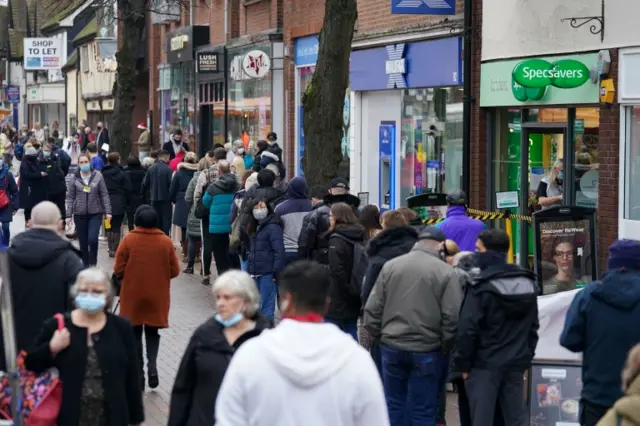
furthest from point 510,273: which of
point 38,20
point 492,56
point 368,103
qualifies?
point 38,20

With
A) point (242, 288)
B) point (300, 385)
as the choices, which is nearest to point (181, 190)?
point (242, 288)

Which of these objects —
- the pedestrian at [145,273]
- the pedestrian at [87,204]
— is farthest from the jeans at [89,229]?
the pedestrian at [145,273]

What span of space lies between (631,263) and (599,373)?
26.9 inches

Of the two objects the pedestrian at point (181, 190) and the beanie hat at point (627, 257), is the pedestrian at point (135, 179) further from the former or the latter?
the beanie hat at point (627, 257)

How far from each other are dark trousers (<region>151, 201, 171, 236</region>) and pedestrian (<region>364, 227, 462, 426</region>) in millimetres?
13294

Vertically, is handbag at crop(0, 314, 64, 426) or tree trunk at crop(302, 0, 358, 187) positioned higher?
tree trunk at crop(302, 0, 358, 187)

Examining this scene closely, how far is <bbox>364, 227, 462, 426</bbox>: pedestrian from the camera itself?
9516mm

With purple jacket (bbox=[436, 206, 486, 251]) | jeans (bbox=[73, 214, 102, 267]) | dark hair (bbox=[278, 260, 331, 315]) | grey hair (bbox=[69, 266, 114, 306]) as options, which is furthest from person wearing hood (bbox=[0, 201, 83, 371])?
jeans (bbox=[73, 214, 102, 267])

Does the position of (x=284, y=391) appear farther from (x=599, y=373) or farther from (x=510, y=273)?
(x=510, y=273)

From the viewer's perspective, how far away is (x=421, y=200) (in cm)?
1548

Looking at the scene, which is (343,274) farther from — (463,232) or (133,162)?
(133,162)

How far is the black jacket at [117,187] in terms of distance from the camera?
73.8ft

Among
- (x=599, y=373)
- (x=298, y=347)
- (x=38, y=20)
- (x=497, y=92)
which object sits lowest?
(x=599, y=373)

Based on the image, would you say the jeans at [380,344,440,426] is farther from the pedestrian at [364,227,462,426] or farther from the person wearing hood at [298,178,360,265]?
the person wearing hood at [298,178,360,265]
